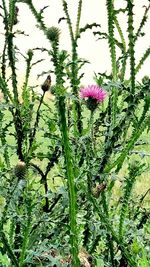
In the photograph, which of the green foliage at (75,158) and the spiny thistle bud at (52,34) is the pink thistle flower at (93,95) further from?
the spiny thistle bud at (52,34)

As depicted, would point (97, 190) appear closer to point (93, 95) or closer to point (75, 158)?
point (75, 158)

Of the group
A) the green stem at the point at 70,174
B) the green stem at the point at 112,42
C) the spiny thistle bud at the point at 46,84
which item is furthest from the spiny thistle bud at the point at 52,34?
the spiny thistle bud at the point at 46,84

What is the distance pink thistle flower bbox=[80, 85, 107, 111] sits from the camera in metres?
1.27

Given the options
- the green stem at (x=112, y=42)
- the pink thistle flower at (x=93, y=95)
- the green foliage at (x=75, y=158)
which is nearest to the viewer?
the green foliage at (x=75, y=158)

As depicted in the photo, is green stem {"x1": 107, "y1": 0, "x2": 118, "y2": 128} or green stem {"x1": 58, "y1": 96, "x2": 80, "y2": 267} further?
green stem {"x1": 107, "y1": 0, "x2": 118, "y2": 128}

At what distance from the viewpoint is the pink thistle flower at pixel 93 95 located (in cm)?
127

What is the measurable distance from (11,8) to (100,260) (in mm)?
577

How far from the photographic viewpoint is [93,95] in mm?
1287

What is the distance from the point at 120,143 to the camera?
1.47 metres

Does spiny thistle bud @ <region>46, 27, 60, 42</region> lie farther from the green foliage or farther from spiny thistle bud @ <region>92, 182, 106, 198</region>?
→ spiny thistle bud @ <region>92, 182, 106, 198</region>

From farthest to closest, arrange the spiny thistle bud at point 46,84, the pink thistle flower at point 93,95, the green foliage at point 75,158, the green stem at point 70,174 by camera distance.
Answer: the spiny thistle bud at point 46,84, the pink thistle flower at point 93,95, the green foliage at point 75,158, the green stem at point 70,174

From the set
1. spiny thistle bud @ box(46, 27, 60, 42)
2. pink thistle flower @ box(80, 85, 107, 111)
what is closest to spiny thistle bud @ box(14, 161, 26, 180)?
pink thistle flower @ box(80, 85, 107, 111)

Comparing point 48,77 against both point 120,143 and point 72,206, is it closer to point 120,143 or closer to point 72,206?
point 120,143

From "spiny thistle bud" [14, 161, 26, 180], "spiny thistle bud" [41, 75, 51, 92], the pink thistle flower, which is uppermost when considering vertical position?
"spiny thistle bud" [41, 75, 51, 92]
